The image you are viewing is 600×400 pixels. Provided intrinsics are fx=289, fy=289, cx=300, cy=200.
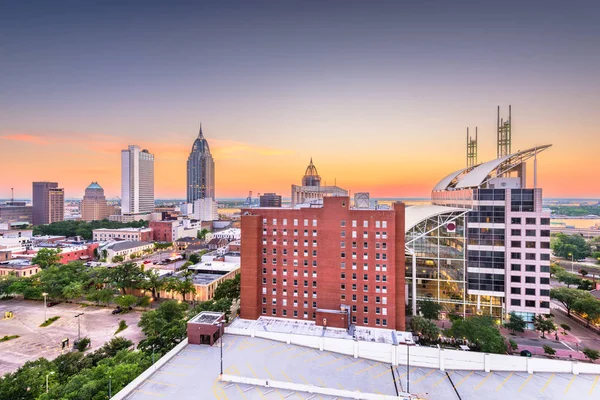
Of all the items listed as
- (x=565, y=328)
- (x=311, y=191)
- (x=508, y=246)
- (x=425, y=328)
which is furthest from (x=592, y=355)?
(x=311, y=191)

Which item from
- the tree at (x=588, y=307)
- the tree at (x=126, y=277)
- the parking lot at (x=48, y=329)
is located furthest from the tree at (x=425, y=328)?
the tree at (x=126, y=277)

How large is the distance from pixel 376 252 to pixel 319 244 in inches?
422

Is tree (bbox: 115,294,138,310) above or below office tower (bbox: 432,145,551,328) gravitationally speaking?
below

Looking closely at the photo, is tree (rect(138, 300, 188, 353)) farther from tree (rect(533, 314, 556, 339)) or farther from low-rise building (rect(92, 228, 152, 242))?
low-rise building (rect(92, 228, 152, 242))

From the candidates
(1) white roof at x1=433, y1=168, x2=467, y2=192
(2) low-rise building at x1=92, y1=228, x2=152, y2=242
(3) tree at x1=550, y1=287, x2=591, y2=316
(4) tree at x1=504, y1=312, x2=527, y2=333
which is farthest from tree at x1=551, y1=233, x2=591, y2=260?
(2) low-rise building at x1=92, y1=228, x2=152, y2=242

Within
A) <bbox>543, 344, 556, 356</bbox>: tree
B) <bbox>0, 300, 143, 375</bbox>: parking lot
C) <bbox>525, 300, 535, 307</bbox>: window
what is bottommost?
<bbox>0, 300, 143, 375</bbox>: parking lot

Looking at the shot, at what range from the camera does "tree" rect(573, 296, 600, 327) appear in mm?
58344

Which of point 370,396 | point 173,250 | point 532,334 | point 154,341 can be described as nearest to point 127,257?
point 173,250

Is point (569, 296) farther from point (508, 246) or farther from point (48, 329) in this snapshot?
point (48, 329)

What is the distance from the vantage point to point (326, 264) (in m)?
55.4

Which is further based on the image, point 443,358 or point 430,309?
point 430,309

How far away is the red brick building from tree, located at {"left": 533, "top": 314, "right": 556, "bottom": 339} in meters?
26.7

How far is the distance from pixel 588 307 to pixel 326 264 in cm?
5470

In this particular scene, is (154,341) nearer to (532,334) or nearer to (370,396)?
(370,396)
